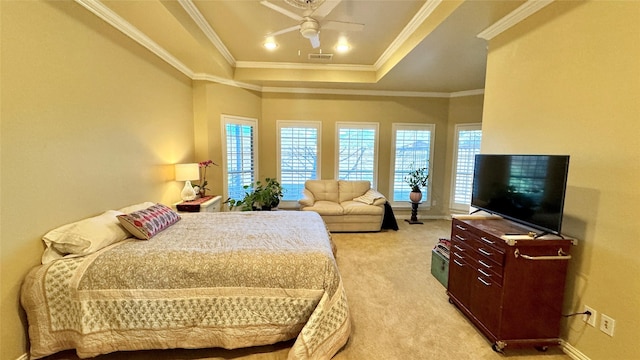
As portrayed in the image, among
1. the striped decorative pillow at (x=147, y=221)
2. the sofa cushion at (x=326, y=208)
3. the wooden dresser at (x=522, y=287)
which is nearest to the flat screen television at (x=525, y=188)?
the wooden dresser at (x=522, y=287)

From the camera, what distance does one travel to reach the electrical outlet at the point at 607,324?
1690 mm

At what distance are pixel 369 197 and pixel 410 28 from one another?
2914 mm

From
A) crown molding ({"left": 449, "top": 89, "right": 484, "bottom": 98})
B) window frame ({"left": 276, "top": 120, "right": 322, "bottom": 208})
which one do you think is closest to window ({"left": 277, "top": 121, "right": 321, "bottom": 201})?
window frame ({"left": 276, "top": 120, "right": 322, "bottom": 208})

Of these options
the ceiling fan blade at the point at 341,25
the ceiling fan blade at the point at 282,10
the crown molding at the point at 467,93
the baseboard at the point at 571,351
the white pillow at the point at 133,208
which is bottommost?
the baseboard at the point at 571,351

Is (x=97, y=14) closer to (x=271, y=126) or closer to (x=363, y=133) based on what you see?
(x=271, y=126)

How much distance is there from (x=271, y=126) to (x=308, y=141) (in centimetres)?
86

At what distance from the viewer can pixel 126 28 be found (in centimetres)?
264

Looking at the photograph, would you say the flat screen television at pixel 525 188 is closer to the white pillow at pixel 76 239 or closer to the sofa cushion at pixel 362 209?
the sofa cushion at pixel 362 209

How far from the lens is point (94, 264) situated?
180cm

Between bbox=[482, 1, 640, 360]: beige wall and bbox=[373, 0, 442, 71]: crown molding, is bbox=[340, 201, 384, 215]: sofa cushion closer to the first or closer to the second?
bbox=[373, 0, 442, 71]: crown molding

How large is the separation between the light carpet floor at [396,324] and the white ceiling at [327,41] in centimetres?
278

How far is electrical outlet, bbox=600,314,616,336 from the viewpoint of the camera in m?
1.69

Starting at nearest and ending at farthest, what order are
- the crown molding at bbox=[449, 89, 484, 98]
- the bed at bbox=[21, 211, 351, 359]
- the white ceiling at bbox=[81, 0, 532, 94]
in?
the bed at bbox=[21, 211, 351, 359] < the white ceiling at bbox=[81, 0, 532, 94] < the crown molding at bbox=[449, 89, 484, 98]

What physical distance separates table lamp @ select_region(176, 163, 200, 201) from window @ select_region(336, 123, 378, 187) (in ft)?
9.88
